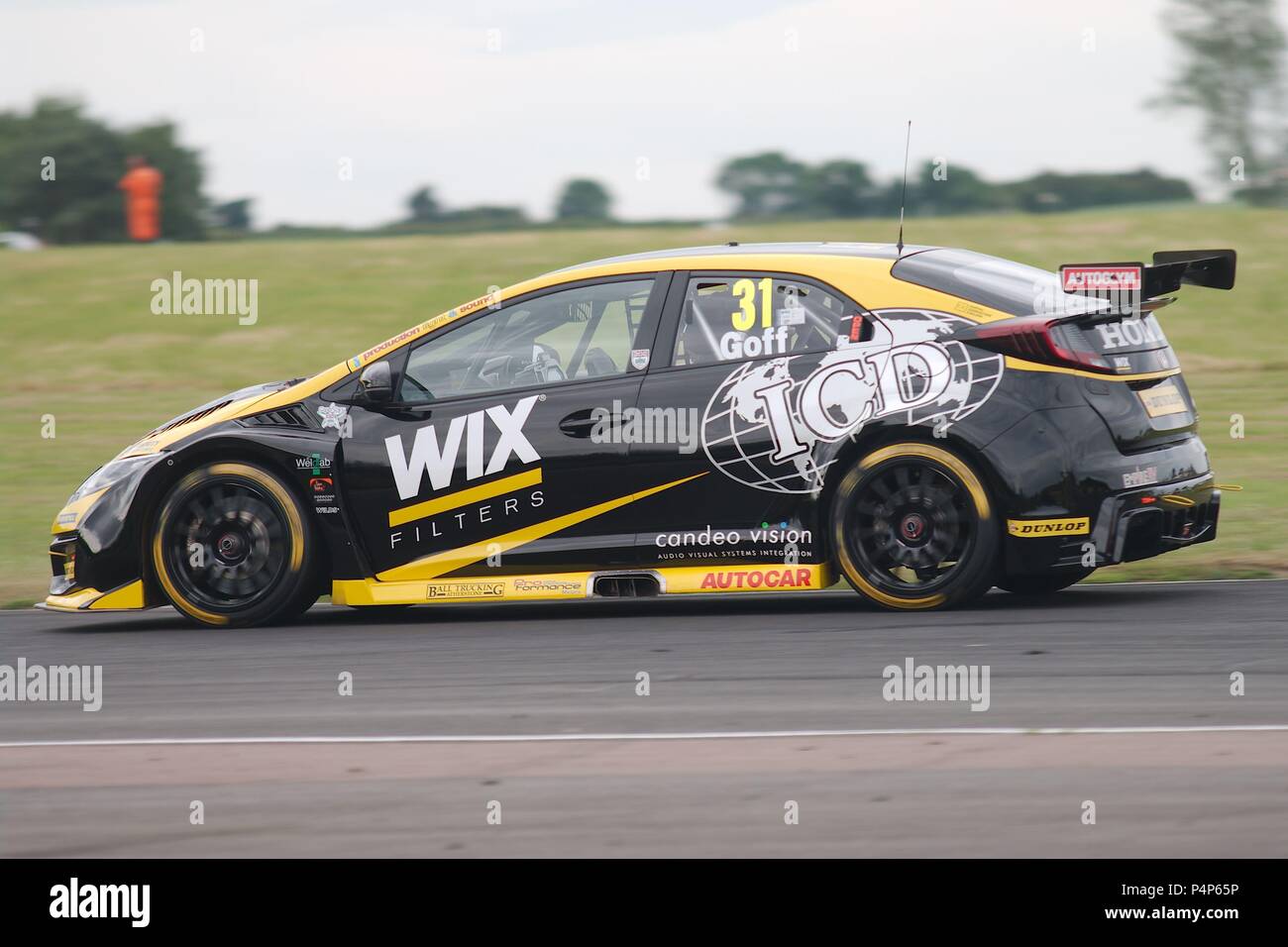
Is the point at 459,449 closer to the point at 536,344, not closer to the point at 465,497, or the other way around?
the point at 465,497

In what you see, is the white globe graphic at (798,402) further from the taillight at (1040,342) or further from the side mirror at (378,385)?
the side mirror at (378,385)

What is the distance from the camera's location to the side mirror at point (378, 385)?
8438 mm

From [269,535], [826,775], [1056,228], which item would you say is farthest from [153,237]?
[826,775]

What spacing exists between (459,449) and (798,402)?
5.09 ft

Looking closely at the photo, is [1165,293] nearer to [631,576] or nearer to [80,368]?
[631,576]

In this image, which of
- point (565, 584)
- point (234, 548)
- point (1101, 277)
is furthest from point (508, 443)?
point (1101, 277)

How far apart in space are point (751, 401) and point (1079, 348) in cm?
143

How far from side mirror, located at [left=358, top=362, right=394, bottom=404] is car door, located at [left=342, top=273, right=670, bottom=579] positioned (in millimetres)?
39

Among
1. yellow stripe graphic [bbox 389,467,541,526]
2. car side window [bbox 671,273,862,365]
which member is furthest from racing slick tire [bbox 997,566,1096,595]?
yellow stripe graphic [bbox 389,467,541,526]

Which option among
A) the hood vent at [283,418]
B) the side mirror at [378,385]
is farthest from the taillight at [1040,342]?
the hood vent at [283,418]

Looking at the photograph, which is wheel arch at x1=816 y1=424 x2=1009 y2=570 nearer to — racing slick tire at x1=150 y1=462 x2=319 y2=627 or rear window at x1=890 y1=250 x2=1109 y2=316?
rear window at x1=890 y1=250 x2=1109 y2=316

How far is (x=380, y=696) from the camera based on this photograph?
6.87 m

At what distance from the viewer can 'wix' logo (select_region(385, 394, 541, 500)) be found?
8250mm

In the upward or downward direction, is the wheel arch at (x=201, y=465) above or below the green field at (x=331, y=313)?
below
